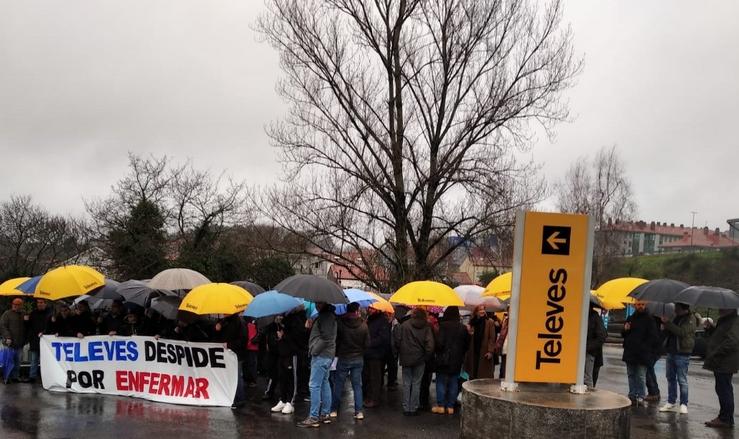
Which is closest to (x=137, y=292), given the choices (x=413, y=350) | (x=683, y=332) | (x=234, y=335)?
(x=234, y=335)

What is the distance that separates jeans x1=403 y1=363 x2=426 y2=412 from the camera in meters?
10.1

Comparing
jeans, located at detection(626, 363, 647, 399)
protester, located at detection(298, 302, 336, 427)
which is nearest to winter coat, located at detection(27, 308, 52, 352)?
protester, located at detection(298, 302, 336, 427)

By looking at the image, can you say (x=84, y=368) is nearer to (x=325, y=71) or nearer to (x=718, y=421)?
(x=718, y=421)

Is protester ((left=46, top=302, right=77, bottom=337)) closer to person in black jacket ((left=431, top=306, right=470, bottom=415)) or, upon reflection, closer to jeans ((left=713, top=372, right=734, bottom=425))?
person in black jacket ((left=431, top=306, right=470, bottom=415))

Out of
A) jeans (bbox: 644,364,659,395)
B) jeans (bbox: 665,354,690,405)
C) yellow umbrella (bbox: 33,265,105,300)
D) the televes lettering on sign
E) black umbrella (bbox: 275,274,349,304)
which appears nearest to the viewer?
the televes lettering on sign

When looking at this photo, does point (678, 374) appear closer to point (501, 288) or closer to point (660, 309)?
point (660, 309)

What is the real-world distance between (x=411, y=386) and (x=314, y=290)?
254 centimetres

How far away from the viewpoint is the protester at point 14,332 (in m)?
11.6

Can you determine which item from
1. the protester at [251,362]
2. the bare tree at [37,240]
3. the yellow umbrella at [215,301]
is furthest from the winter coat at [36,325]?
the bare tree at [37,240]

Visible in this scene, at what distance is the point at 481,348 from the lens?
10.9 m

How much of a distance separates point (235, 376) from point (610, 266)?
42.9 metres

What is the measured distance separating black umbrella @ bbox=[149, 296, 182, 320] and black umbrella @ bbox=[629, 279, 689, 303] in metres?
8.08

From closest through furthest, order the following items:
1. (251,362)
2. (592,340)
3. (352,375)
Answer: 1. (352,375)
2. (592,340)
3. (251,362)

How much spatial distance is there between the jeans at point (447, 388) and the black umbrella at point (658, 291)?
11.4 feet
